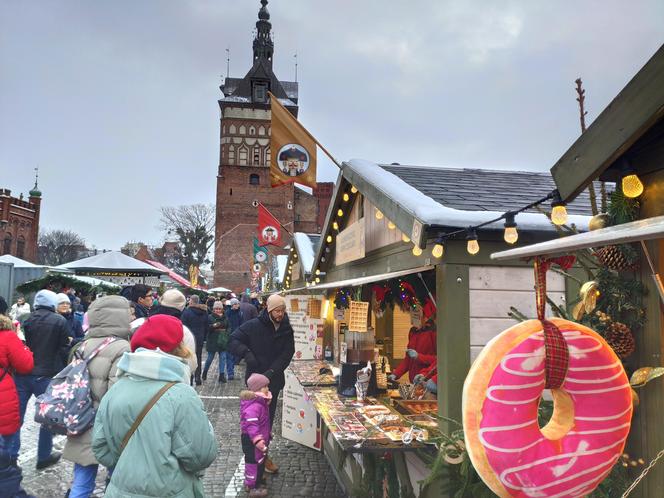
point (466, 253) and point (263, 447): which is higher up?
point (466, 253)

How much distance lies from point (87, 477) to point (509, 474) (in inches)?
142

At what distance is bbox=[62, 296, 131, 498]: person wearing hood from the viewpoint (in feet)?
12.9

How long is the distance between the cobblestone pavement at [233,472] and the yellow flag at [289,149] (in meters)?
3.76

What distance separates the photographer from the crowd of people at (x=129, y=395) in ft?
8.78

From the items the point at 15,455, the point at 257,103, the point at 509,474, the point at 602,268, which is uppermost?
the point at 257,103

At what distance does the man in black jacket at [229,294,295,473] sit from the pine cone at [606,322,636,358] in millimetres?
3666

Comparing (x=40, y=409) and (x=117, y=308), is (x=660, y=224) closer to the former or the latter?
(x=117, y=308)

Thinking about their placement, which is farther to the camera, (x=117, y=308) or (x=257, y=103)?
(x=257, y=103)

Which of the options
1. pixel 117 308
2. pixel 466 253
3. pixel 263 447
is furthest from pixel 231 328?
pixel 466 253

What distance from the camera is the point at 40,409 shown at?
3852 mm

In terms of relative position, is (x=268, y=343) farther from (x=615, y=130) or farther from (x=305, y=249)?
(x=305, y=249)

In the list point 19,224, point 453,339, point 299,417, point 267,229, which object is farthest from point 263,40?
point 453,339

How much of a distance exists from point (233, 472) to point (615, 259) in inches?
198

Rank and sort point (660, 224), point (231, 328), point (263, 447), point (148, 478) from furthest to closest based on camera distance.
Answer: point (231, 328)
point (263, 447)
point (148, 478)
point (660, 224)
